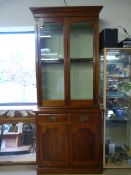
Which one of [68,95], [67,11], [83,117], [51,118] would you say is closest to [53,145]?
[51,118]

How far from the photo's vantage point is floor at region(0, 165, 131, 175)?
2.86 meters

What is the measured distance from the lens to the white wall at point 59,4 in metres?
3.09

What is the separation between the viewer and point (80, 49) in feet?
9.49

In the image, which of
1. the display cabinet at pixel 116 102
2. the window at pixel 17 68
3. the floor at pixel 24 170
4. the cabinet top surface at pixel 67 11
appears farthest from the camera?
the window at pixel 17 68

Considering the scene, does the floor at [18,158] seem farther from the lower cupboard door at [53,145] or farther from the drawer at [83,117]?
the drawer at [83,117]

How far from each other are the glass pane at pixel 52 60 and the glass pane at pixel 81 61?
0.15m

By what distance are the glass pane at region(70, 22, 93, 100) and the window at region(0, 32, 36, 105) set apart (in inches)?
34.6

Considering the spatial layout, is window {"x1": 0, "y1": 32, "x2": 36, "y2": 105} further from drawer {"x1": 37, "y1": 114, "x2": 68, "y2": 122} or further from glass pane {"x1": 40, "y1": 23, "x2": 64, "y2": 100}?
drawer {"x1": 37, "y1": 114, "x2": 68, "y2": 122}

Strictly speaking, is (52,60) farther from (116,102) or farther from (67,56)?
(116,102)

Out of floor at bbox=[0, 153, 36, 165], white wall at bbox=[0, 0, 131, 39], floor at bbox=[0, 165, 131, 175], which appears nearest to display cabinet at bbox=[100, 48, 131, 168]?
floor at bbox=[0, 165, 131, 175]

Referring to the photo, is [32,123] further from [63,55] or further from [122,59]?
[122,59]

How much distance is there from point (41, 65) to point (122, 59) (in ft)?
3.96

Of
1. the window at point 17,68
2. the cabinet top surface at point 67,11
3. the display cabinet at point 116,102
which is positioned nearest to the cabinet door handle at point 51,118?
the display cabinet at point 116,102

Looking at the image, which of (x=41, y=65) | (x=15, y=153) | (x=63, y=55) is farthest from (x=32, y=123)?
(x=63, y=55)
